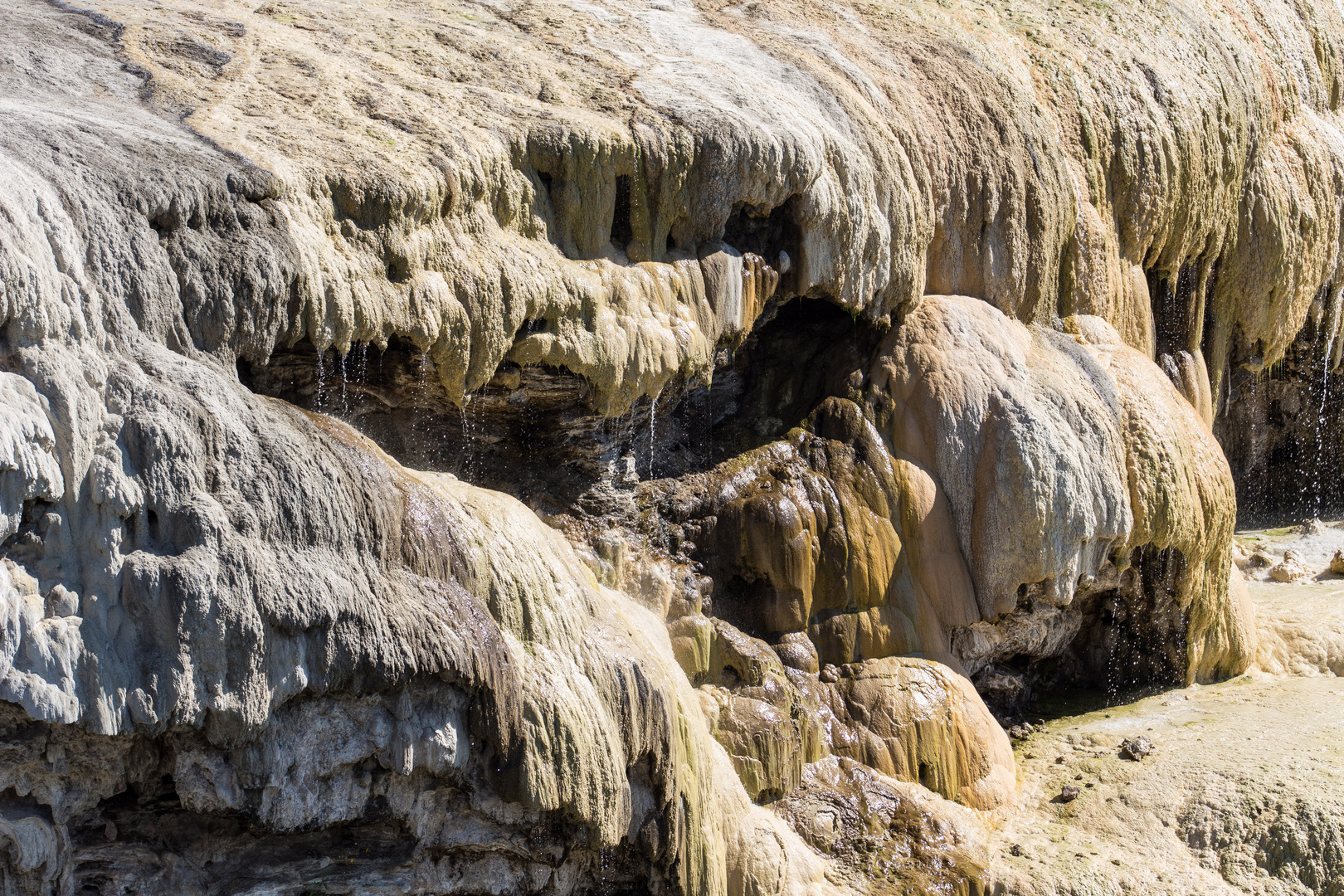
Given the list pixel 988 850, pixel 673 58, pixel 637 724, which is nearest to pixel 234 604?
pixel 637 724

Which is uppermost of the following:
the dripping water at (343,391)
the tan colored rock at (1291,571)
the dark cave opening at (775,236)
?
the dark cave opening at (775,236)

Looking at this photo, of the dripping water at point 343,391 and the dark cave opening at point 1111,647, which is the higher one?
the dripping water at point 343,391

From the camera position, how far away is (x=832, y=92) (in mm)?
9570

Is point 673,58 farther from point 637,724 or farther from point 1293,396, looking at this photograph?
point 1293,396

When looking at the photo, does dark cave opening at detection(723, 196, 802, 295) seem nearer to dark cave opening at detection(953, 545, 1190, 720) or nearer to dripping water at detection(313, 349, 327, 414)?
dripping water at detection(313, 349, 327, 414)

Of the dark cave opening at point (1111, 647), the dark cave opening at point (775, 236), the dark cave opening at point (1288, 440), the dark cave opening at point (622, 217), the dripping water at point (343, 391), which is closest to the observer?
the dripping water at point (343, 391)

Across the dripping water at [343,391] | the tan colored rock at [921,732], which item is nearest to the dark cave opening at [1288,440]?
the tan colored rock at [921,732]

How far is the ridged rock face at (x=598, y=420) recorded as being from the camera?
17.6ft

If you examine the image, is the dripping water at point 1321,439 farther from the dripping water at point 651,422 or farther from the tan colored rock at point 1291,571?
the dripping water at point 651,422

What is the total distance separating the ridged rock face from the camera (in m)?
5.37

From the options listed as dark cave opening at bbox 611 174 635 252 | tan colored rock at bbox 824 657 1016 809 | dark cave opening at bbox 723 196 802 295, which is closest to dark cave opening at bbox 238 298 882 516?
dark cave opening at bbox 723 196 802 295

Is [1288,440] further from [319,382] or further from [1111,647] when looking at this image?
[319,382]

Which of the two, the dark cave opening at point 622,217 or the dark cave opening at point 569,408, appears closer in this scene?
the dark cave opening at point 569,408

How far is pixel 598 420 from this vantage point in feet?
27.2
